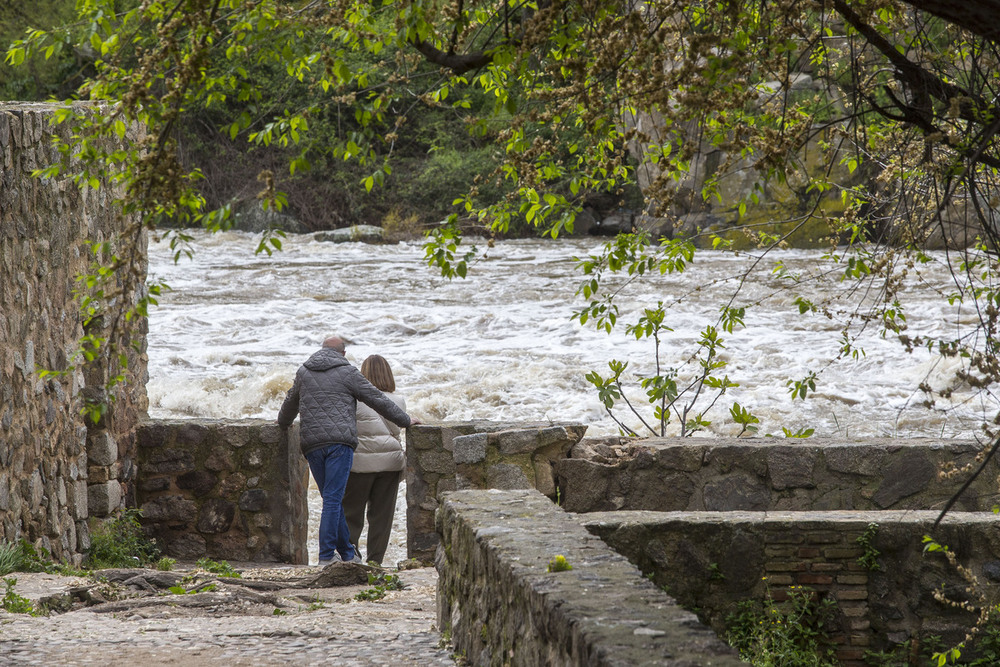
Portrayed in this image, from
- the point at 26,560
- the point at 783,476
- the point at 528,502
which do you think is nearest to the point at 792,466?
the point at 783,476

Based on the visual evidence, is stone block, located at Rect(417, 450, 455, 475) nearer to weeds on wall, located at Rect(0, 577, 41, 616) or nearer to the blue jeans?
the blue jeans

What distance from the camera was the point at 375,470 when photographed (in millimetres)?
7062

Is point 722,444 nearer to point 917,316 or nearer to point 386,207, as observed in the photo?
point 917,316

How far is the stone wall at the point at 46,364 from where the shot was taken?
5797 mm

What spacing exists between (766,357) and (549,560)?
10.3m

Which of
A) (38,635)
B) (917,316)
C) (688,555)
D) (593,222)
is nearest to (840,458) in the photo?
(688,555)

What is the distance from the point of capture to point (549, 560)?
323cm

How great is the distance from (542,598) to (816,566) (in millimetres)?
1785

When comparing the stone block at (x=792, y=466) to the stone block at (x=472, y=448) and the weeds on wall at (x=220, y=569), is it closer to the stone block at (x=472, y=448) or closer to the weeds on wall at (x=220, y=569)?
the stone block at (x=472, y=448)

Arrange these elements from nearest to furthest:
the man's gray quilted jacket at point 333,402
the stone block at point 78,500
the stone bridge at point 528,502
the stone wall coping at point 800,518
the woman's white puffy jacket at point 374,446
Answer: the stone bridge at point 528,502 < the stone wall coping at point 800,518 < the stone block at point 78,500 < the man's gray quilted jacket at point 333,402 < the woman's white puffy jacket at point 374,446

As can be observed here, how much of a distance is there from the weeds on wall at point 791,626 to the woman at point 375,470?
129 inches

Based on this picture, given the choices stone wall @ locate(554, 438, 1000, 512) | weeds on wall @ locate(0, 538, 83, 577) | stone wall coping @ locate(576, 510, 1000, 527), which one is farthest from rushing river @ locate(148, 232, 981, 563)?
stone wall coping @ locate(576, 510, 1000, 527)

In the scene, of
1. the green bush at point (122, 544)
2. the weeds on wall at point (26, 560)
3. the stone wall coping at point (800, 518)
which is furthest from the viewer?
the green bush at point (122, 544)

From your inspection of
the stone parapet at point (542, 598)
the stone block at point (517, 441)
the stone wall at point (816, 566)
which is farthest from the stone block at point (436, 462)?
the stone wall at point (816, 566)
